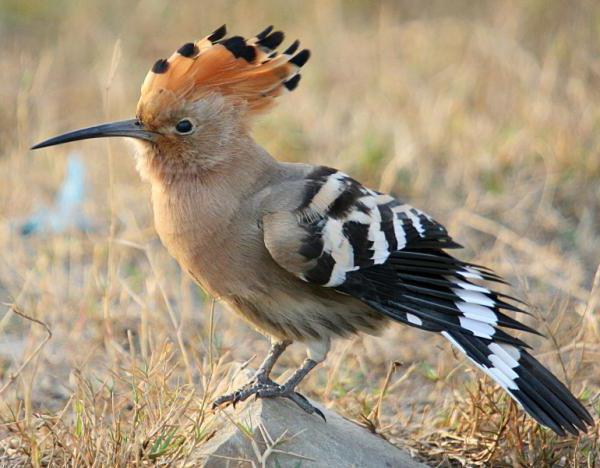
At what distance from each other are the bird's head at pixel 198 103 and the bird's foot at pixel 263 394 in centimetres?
52

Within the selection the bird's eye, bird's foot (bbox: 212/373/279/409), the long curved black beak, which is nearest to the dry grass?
bird's foot (bbox: 212/373/279/409)

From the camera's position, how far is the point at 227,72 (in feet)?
8.15

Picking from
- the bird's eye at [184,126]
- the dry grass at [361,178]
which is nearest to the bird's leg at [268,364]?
the dry grass at [361,178]

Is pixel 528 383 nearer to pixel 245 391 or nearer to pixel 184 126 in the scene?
pixel 245 391

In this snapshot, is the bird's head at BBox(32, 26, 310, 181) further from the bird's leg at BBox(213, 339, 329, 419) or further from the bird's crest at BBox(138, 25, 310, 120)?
the bird's leg at BBox(213, 339, 329, 419)

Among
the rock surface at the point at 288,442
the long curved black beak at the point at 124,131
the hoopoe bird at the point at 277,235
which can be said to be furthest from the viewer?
the long curved black beak at the point at 124,131

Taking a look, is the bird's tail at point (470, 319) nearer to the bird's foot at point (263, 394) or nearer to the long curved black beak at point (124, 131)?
the bird's foot at point (263, 394)

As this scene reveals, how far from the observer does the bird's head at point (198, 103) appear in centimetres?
242

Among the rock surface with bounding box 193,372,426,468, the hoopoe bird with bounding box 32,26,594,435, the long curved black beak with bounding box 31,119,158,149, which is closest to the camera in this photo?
the rock surface with bounding box 193,372,426,468

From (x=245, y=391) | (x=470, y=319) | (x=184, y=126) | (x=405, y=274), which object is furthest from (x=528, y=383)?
(x=184, y=126)

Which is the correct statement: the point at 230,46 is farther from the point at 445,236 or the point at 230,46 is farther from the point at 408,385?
the point at 408,385

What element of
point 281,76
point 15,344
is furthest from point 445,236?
point 15,344

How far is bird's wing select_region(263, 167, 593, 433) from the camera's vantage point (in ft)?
7.30

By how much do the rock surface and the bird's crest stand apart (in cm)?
72
